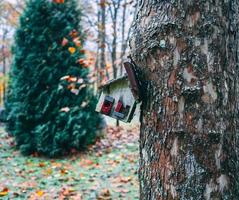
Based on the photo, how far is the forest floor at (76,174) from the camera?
4.45 metres

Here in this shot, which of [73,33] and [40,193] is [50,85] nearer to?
[73,33]

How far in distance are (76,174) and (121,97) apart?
372cm

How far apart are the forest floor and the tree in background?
0.36m

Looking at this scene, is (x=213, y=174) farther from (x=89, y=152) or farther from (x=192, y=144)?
(x=89, y=152)

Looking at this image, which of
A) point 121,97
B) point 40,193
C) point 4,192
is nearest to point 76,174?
point 40,193

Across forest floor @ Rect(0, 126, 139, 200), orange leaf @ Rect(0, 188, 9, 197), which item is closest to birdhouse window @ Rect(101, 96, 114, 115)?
forest floor @ Rect(0, 126, 139, 200)

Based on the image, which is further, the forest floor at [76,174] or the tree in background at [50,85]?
the tree in background at [50,85]

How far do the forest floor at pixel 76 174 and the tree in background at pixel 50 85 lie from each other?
0.36 m

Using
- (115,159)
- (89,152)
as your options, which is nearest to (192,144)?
(115,159)

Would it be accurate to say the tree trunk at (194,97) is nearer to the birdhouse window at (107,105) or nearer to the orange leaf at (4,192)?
the birdhouse window at (107,105)

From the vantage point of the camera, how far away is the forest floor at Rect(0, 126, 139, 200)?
445 cm

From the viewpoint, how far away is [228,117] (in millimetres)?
1699

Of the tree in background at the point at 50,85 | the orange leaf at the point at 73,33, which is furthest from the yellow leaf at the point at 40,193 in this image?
the orange leaf at the point at 73,33

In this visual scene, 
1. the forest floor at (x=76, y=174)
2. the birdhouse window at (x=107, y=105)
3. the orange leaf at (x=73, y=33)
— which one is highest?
the orange leaf at (x=73, y=33)
